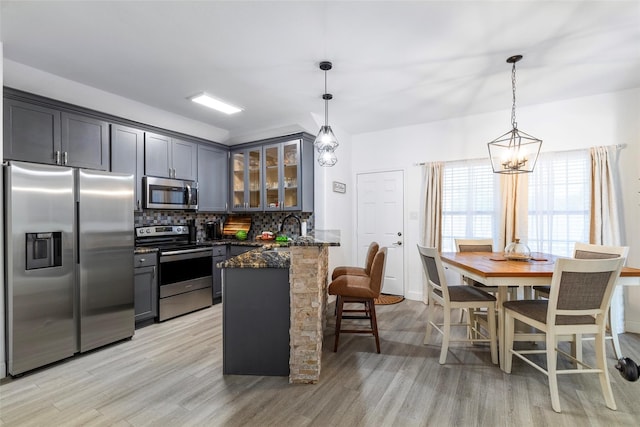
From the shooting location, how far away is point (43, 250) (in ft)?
8.38

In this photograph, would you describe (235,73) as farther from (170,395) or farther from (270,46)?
(170,395)

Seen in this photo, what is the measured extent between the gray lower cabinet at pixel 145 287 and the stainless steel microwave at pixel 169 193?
0.68 meters

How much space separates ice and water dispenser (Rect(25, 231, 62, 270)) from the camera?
2.48 meters

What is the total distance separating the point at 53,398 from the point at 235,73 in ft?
9.57

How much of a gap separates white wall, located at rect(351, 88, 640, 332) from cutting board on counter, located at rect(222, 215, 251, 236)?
1889 millimetres

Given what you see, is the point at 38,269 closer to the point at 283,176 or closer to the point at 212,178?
the point at 212,178

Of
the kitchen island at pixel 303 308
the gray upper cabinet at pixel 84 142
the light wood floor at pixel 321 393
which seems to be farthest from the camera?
the gray upper cabinet at pixel 84 142

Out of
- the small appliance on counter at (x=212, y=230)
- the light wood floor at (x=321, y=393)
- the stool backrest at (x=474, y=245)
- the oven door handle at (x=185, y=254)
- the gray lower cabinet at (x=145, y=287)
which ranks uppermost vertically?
the small appliance on counter at (x=212, y=230)

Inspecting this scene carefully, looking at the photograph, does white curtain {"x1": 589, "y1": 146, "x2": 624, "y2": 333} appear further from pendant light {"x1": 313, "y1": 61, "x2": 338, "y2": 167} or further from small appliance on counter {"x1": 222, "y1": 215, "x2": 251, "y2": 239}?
small appliance on counter {"x1": 222, "y1": 215, "x2": 251, "y2": 239}

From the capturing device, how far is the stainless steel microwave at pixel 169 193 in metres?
3.73

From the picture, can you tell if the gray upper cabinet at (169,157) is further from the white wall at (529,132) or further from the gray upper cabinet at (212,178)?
the white wall at (529,132)

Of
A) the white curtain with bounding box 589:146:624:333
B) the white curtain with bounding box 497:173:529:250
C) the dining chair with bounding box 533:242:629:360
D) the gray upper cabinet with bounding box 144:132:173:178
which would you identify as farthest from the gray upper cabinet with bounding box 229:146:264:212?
the white curtain with bounding box 589:146:624:333

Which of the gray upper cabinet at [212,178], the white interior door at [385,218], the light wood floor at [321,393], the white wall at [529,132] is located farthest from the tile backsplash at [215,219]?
the light wood floor at [321,393]

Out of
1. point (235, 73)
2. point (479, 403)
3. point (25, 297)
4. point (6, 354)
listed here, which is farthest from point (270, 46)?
point (6, 354)
